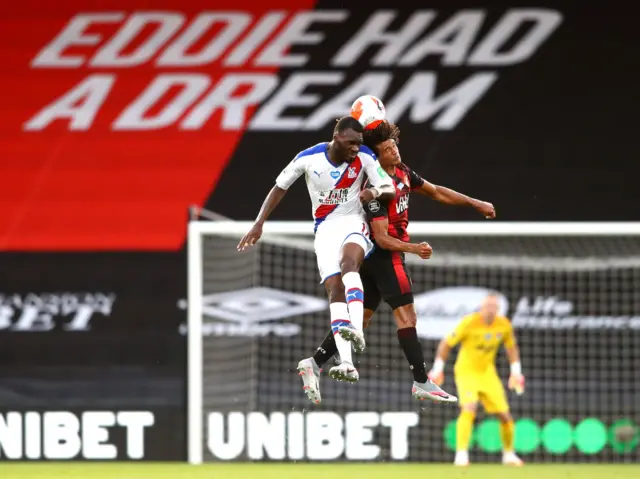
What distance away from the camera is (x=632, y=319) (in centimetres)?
1269

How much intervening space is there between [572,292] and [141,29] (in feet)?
16.9

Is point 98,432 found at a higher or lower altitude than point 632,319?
lower

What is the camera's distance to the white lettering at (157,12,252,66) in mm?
13250

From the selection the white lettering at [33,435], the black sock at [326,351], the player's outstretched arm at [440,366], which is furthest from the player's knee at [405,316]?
the white lettering at [33,435]

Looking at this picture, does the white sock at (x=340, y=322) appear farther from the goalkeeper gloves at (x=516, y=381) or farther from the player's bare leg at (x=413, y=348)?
the goalkeeper gloves at (x=516, y=381)

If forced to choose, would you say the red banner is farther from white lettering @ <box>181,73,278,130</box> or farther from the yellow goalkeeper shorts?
the yellow goalkeeper shorts

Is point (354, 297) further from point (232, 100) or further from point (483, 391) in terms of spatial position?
point (232, 100)

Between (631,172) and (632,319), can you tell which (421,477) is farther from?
(631,172)

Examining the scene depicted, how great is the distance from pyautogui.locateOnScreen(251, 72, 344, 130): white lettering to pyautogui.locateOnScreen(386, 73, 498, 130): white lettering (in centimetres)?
67

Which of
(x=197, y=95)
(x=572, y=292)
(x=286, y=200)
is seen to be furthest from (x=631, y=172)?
(x=197, y=95)

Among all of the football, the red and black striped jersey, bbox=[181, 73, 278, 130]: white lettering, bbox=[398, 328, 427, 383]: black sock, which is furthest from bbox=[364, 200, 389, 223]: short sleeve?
bbox=[181, 73, 278, 130]: white lettering

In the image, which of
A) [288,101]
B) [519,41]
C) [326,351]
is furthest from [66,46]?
[326,351]

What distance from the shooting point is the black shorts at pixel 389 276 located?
7695mm

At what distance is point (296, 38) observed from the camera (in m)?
13.2
